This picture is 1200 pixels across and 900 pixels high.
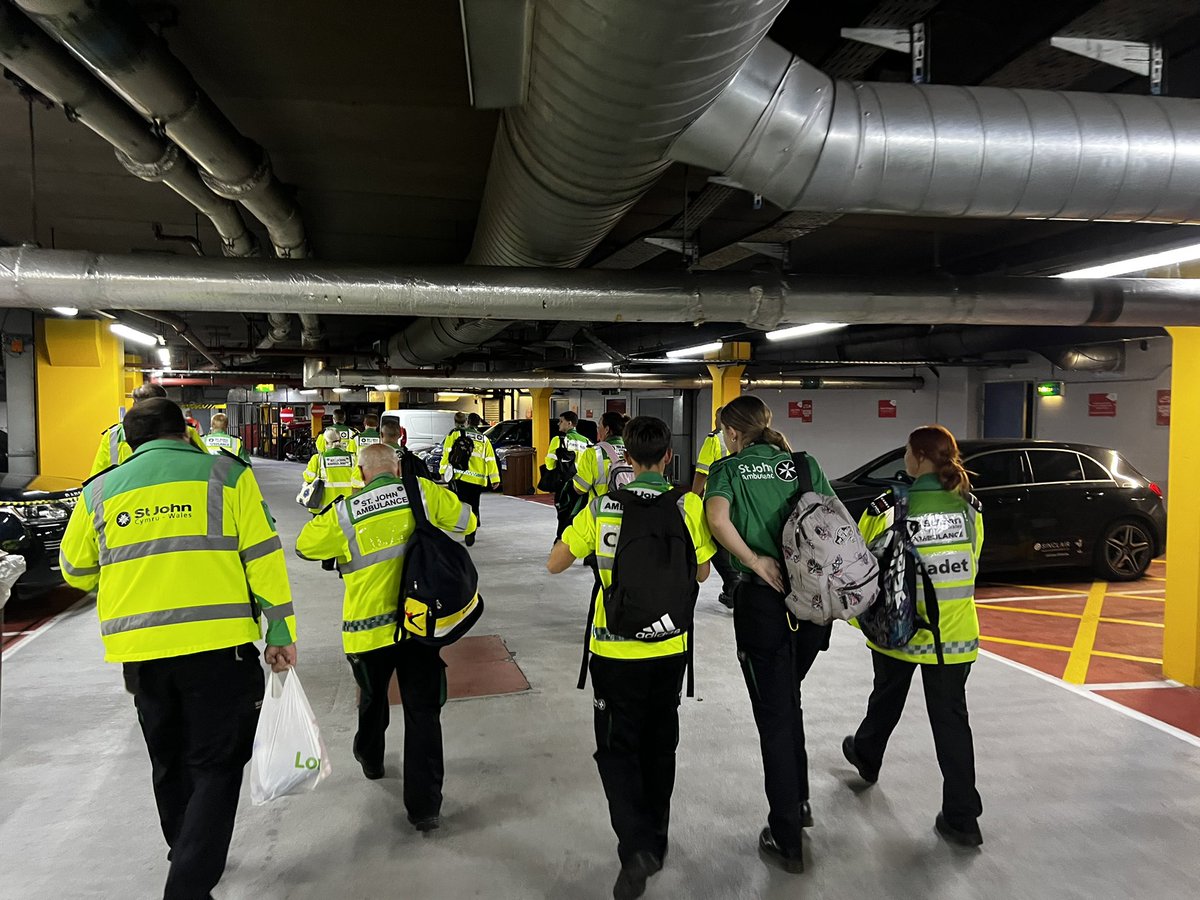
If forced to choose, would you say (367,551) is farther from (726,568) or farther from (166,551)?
(726,568)

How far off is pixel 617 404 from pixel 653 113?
61.4 ft

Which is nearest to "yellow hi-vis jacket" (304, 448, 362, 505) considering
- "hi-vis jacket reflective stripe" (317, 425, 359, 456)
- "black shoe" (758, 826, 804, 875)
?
"hi-vis jacket reflective stripe" (317, 425, 359, 456)

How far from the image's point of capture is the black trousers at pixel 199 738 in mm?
2268

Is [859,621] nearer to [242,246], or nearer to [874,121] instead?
[874,121]

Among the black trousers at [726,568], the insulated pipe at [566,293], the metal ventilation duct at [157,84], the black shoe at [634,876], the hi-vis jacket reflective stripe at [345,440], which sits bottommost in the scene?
the black shoe at [634,876]

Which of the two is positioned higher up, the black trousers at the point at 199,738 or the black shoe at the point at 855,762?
the black trousers at the point at 199,738

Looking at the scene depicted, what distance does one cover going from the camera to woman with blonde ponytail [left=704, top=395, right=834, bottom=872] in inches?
106

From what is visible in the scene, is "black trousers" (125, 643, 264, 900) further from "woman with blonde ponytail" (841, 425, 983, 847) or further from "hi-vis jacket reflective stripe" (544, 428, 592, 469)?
"hi-vis jacket reflective stripe" (544, 428, 592, 469)

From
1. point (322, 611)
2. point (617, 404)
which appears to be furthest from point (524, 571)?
point (617, 404)

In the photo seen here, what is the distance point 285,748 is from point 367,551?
31.3 inches

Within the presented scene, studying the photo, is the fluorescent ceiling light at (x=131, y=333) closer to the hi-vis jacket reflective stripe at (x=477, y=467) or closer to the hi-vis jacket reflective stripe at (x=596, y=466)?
the hi-vis jacket reflective stripe at (x=477, y=467)

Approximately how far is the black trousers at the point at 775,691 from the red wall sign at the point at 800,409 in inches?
589

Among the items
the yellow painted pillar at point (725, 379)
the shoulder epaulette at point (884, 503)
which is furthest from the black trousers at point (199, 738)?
the yellow painted pillar at point (725, 379)

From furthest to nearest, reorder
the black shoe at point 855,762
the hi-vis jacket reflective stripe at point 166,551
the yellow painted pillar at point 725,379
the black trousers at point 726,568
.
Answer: the yellow painted pillar at point 725,379 < the black shoe at point 855,762 < the black trousers at point 726,568 < the hi-vis jacket reflective stripe at point 166,551
